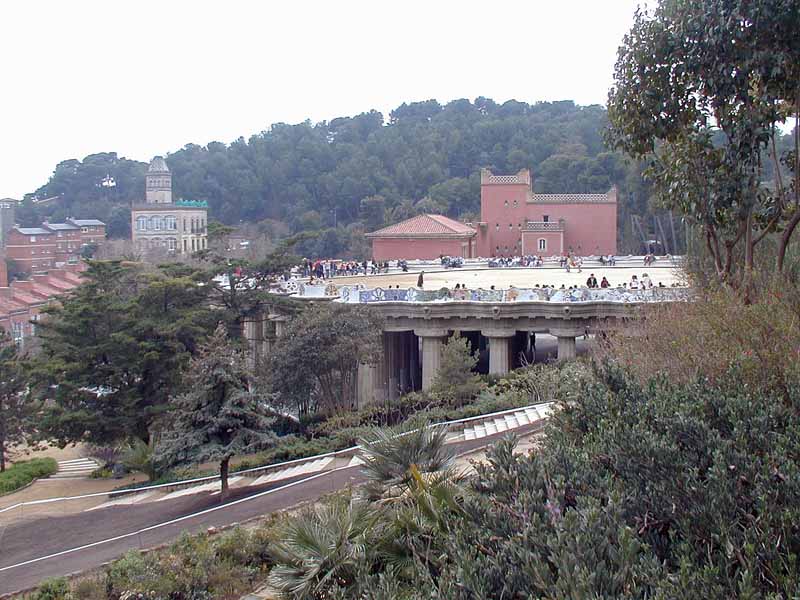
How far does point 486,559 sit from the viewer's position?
5.53m

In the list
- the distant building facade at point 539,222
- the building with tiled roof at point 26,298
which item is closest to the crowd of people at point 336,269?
the building with tiled roof at point 26,298

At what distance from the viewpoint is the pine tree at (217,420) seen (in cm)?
1691

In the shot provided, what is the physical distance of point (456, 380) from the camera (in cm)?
2494

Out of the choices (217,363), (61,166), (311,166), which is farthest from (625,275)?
(61,166)

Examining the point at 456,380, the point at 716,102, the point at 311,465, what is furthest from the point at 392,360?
the point at 716,102

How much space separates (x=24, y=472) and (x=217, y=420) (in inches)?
532

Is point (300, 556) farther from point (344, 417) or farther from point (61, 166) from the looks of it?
point (61, 166)

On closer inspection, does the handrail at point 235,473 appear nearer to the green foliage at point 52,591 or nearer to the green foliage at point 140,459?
the green foliage at point 140,459

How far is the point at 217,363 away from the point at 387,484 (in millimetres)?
8945

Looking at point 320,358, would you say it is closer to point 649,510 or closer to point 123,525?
point 123,525

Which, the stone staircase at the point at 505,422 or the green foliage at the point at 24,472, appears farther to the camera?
the green foliage at the point at 24,472

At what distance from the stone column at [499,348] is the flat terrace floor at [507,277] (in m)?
7.20

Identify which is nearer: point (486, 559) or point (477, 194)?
point (486, 559)

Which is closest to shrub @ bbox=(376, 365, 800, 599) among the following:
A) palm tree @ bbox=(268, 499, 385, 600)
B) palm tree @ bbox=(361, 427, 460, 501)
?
palm tree @ bbox=(268, 499, 385, 600)
